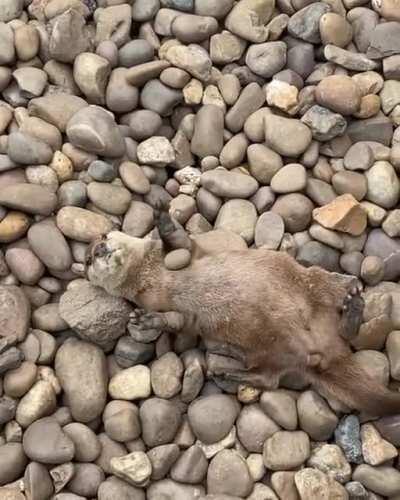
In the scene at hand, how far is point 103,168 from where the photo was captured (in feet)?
9.64

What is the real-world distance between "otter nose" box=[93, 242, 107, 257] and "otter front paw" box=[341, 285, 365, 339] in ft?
3.01

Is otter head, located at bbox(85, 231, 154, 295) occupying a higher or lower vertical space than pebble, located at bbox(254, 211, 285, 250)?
lower

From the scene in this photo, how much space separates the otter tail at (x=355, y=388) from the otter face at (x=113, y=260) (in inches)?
31.3

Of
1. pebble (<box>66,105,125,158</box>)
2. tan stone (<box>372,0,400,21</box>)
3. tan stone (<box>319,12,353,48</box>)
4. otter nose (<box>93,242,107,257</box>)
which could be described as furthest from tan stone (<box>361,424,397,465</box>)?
tan stone (<box>372,0,400,21</box>)

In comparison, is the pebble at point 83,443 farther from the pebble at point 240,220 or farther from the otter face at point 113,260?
the pebble at point 240,220

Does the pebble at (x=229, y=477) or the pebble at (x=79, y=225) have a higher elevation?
the pebble at (x=79, y=225)

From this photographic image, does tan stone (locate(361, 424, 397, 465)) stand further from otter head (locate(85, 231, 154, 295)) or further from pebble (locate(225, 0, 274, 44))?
pebble (locate(225, 0, 274, 44))

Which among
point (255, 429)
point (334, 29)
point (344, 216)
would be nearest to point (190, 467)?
point (255, 429)

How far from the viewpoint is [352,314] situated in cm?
268

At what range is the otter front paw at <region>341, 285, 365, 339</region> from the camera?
268 centimetres

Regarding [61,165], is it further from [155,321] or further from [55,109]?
[155,321]

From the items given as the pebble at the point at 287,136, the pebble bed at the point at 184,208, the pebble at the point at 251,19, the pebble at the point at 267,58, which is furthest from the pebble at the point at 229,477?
the pebble at the point at 251,19

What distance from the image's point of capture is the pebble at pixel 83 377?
8.77ft

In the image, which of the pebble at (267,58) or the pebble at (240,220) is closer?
the pebble at (240,220)
